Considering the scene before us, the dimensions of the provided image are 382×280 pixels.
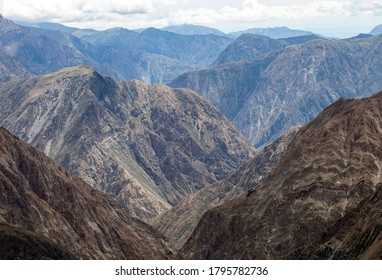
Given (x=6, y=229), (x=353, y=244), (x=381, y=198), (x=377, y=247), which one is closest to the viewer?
(x=377, y=247)

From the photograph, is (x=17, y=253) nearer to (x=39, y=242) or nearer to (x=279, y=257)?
(x=39, y=242)
